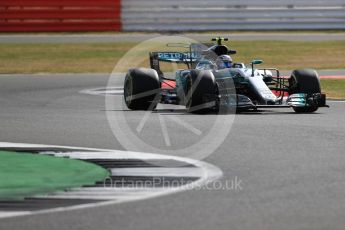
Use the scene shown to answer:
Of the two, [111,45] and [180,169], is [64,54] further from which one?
[180,169]

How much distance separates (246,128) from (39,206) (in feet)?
18.0

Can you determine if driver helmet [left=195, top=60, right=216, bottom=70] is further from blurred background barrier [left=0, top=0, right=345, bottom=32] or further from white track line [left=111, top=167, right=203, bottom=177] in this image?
blurred background barrier [left=0, top=0, right=345, bottom=32]

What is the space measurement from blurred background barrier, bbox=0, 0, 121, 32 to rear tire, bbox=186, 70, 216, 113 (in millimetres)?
17857

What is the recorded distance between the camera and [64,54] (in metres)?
28.4

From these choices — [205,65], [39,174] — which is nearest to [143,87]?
[205,65]

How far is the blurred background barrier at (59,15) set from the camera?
31891mm

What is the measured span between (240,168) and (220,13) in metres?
23.9

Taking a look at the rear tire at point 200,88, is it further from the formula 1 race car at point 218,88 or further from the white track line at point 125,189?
the white track line at point 125,189

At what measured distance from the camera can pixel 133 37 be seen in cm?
3225

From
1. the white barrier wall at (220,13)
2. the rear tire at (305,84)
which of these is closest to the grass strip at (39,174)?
the rear tire at (305,84)

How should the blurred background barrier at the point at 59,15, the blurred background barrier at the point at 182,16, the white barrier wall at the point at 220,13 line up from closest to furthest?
the blurred background barrier at the point at 59,15 < the blurred background barrier at the point at 182,16 < the white barrier wall at the point at 220,13

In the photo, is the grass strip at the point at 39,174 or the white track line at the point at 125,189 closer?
the white track line at the point at 125,189

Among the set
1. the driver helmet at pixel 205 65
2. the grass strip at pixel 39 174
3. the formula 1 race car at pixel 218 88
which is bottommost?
the grass strip at pixel 39 174

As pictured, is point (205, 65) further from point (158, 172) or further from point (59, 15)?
point (59, 15)
